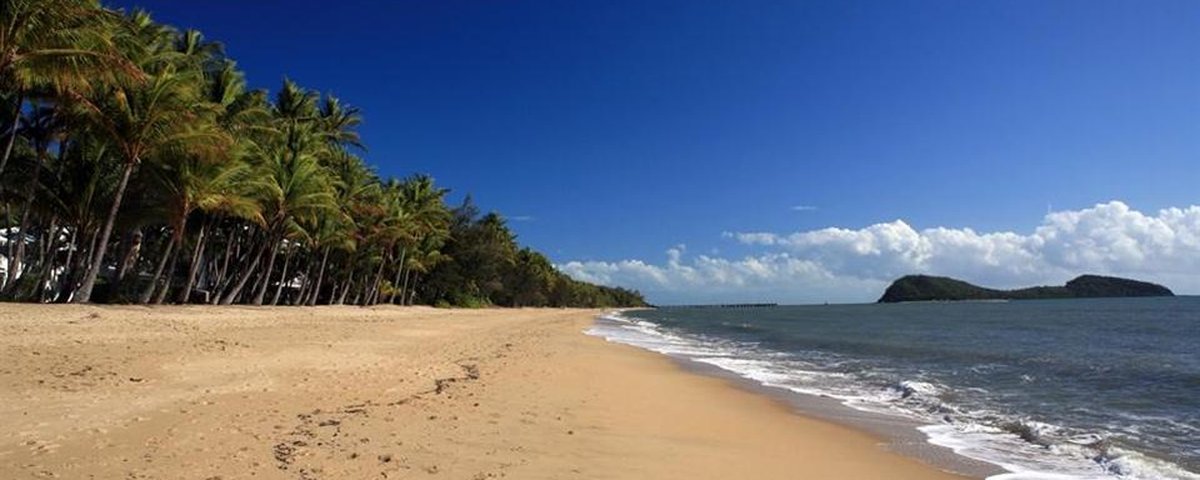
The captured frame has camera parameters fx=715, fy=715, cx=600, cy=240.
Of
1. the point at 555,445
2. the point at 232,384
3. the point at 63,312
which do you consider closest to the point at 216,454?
the point at 555,445

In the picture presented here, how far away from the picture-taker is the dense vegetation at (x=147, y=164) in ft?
56.8

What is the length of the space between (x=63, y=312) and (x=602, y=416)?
14799 millimetres

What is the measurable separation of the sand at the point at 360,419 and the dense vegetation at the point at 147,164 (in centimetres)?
694

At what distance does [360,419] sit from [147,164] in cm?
2073

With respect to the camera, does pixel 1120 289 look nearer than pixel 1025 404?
No

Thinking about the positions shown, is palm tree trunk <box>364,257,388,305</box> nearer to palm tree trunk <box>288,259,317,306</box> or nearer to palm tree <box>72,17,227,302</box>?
palm tree trunk <box>288,259,317,306</box>

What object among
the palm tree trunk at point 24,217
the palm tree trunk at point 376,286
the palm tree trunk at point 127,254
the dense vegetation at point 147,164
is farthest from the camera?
the palm tree trunk at point 376,286

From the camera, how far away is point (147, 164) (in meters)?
23.9

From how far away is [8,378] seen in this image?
8.73 m

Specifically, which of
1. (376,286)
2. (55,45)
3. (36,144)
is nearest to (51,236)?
(36,144)

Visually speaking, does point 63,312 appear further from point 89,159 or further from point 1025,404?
point 1025,404

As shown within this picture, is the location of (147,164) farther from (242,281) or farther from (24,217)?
(242,281)

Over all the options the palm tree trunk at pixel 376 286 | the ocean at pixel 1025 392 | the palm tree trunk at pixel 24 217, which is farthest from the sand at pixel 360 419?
the palm tree trunk at pixel 376 286

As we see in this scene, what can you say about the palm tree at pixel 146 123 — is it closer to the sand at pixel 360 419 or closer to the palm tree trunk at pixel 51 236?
the palm tree trunk at pixel 51 236
